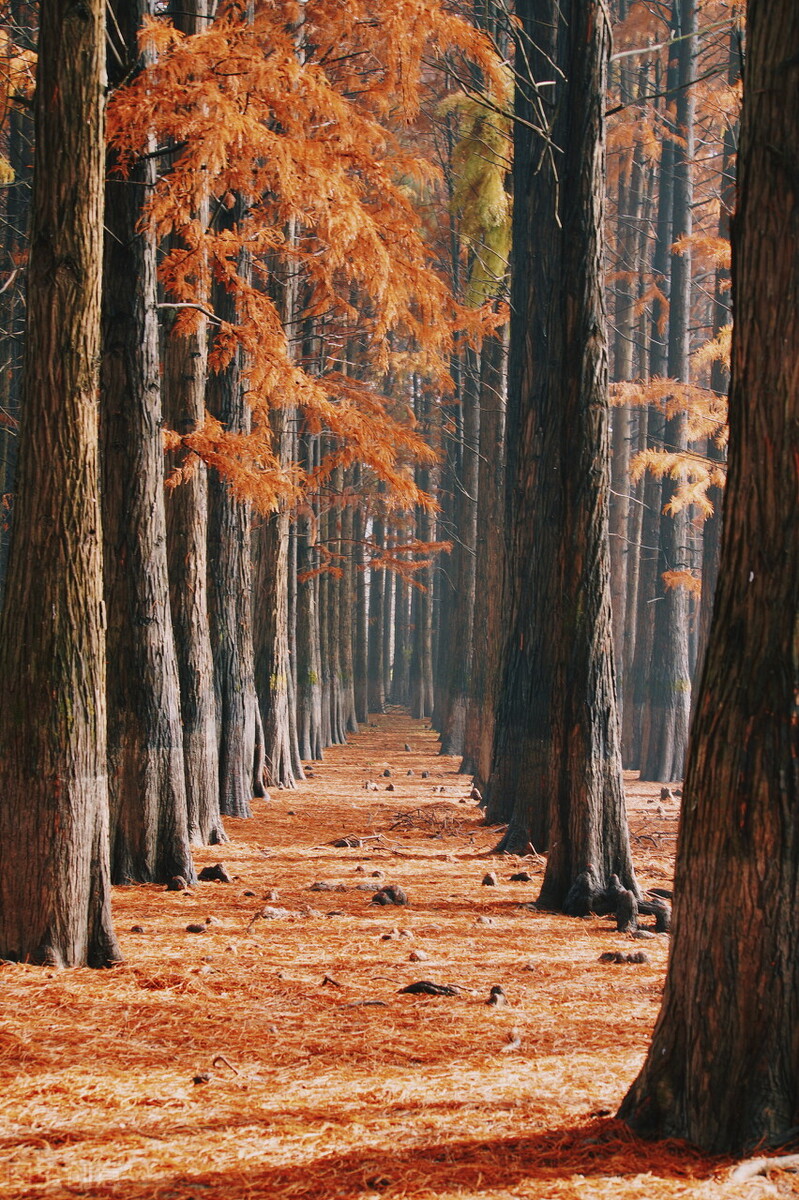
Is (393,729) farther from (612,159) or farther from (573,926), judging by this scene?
(573,926)

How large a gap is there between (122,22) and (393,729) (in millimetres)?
30188

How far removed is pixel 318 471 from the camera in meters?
16.3

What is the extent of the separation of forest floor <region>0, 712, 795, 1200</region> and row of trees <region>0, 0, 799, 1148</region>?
470mm

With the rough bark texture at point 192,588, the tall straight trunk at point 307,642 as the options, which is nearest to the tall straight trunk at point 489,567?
the tall straight trunk at point 307,642

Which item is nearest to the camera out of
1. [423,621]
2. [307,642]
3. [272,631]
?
[272,631]

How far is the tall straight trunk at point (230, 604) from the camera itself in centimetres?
1337

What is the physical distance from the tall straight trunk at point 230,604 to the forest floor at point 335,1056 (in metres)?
4.39

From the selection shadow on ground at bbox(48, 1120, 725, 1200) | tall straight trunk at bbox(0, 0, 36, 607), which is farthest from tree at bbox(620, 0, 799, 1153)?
tall straight trunk at bbox(0, 0, 36, 607)

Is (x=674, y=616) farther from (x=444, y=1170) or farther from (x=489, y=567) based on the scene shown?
(x=444, y=1170)

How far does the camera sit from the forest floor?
347 cm

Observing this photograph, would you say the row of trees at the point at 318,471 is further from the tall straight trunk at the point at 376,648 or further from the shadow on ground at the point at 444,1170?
the tall straight trunk at the point at 376,648

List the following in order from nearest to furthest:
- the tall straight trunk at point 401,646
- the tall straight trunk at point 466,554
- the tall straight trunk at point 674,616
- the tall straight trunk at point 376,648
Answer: the tall straight trunk at point 674,616 → the tall straight trunk at point 466,554 → the tall straight trunk at point 376,648 → the tall straight trunk at point 401,646

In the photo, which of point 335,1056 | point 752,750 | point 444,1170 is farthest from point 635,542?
point 444,1170

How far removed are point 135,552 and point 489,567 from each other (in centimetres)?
1002
